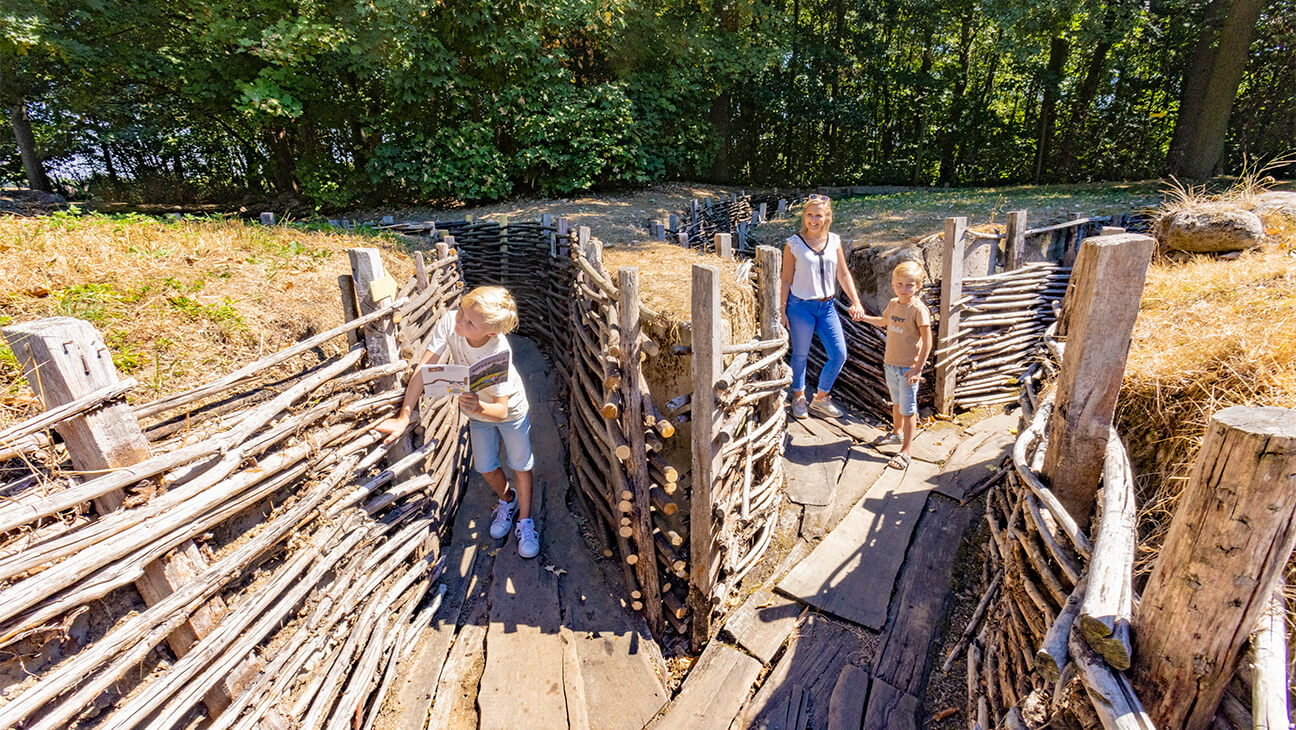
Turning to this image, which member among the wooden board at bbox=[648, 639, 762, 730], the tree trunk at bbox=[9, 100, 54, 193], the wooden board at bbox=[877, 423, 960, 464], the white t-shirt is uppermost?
the tree trunk at bbox=[9, 100, 54, 193]

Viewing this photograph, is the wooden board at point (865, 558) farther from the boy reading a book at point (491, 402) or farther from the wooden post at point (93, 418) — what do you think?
the wooden post at point (93, 418)

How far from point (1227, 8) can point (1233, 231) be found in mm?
10156

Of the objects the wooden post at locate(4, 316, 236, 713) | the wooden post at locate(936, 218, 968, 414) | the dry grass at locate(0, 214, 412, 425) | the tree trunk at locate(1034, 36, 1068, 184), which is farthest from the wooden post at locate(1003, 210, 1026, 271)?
the tree trunk at locate(1034, 36, 1068, 184)

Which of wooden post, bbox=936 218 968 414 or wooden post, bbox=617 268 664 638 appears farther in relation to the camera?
wooden post, bbox=936 218 968 414

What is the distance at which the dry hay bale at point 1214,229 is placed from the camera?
508 centimetres

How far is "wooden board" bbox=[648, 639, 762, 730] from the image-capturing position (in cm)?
276

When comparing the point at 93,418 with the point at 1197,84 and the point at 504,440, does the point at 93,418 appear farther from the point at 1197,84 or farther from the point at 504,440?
the point at 1197,84

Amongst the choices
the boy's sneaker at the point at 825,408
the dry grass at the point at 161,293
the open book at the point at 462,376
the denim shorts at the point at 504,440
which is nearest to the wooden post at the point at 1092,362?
the open book at the point at 462,376

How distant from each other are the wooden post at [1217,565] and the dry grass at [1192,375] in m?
0.57

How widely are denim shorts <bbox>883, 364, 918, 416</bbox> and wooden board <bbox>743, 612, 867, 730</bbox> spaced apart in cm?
191

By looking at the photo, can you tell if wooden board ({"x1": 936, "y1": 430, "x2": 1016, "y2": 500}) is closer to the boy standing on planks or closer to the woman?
the boy standing on planks

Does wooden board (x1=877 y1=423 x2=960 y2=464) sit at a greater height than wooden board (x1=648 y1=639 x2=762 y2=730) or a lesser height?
greater

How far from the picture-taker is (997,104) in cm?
1766

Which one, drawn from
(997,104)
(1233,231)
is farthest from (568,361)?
(997,104)
